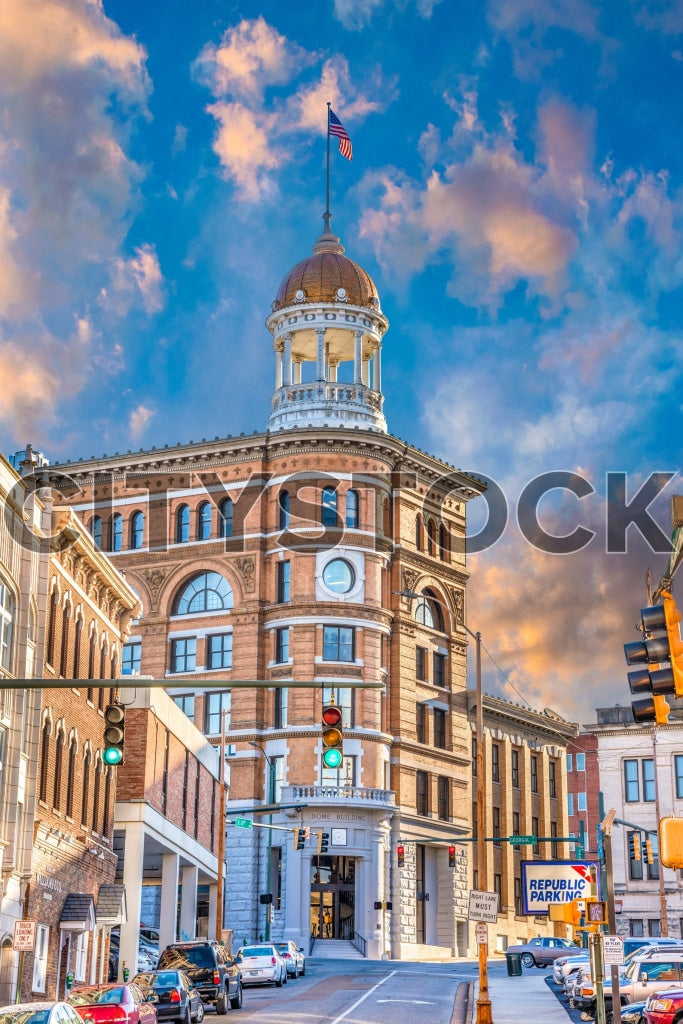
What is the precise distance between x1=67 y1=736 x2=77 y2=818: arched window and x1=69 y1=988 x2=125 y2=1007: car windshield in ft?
49.9

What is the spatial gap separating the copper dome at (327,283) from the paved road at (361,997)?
38.6 meters

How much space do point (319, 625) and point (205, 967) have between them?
1662 inches

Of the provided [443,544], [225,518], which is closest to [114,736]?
[225,518]

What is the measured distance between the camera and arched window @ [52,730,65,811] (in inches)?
1684

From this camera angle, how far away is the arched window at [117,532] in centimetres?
8800

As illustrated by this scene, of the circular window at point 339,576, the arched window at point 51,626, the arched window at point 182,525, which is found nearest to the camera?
the arched window at point 51,626

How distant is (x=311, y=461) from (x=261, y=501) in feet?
12.4

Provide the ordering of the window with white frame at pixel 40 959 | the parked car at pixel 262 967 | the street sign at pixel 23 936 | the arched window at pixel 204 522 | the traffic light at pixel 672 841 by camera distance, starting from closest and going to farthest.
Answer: the traffic light at pixel 672 841 → the street sign at pixel 23 936 → the window with white frame at pixel 40 959 → the parked car at pixel 262 967 → the arched window at pixel 204 522

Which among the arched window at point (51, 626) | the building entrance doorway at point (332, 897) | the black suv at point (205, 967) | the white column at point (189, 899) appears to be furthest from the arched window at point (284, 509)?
the black suv at point (205, 967)

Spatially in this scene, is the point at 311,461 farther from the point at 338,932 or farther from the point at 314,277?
the point at 338,932

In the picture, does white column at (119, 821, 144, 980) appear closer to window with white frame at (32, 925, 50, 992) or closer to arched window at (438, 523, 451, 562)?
window with white frame at (32, 925, 50, 992)

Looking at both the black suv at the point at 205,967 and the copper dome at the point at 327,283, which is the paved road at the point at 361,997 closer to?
the black suv at the point at 205,967

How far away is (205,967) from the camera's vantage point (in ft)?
128

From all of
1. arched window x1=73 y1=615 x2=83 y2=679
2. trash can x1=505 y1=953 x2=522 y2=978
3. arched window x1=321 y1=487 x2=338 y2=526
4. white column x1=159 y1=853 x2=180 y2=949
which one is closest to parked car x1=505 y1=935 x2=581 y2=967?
trash can x1=505 y1=953 x2=522 y2=978
